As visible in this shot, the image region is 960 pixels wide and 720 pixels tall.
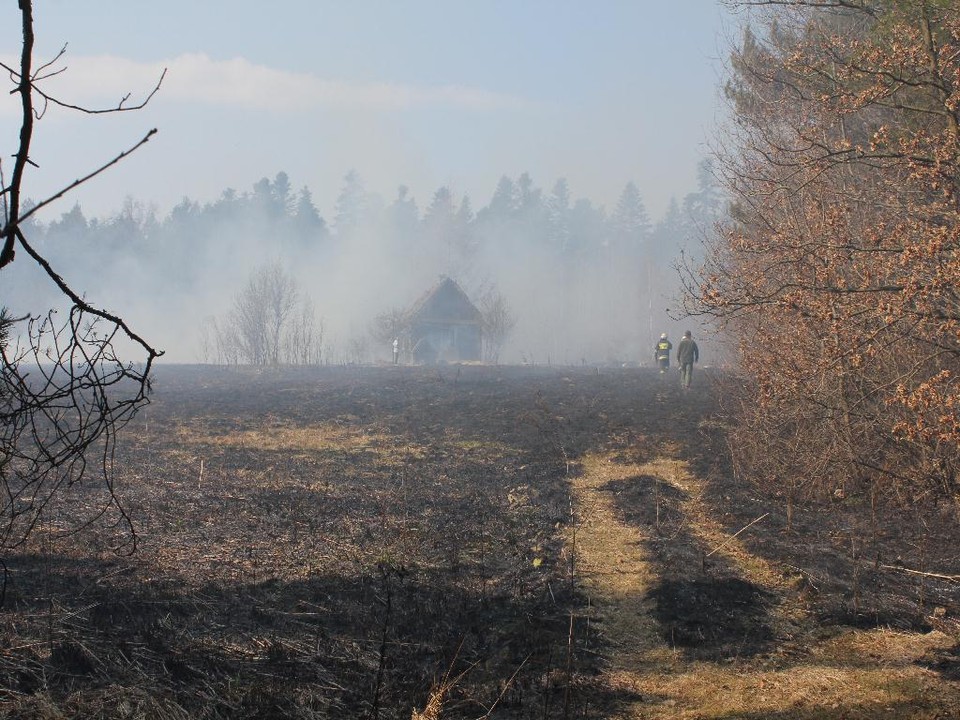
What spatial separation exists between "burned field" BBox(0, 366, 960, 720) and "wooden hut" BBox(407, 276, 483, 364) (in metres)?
39.9

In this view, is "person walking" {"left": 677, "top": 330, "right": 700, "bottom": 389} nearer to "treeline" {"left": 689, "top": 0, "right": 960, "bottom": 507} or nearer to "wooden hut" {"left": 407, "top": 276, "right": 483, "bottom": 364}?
"treeline" {"left": 689, "top": 0, "right": 960, "bottom": 507}

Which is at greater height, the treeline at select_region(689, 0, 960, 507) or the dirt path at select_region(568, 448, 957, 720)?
the treeline at select_region(689, 0, 960, 507)

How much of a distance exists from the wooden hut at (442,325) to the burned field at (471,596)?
131 feet

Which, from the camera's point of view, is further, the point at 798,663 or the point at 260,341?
the point at 260,341

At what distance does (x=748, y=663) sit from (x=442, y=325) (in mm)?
52105

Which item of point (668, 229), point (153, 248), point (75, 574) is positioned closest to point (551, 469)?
point (75, 574)

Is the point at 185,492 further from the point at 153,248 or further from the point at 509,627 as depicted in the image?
the point at 153,248

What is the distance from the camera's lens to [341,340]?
2943 inches

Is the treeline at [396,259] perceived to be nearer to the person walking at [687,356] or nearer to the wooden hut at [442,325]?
the wooden hut at [442,325]

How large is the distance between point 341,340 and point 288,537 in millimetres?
64293

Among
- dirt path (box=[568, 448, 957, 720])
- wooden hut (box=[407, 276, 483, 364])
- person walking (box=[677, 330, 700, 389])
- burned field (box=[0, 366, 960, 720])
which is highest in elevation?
wooden hut (box=[407, 276, 483, 364])

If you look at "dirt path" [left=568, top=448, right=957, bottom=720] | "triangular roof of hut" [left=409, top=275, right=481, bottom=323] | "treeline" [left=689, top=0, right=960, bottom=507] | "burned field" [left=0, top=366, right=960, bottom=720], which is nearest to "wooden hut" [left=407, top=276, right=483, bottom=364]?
"triangular roof of hut" [left=409, top=275, right=481, bottom=323]

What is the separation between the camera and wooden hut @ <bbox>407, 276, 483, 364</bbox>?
5828 centimetres

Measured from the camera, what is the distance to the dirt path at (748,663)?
6.38m
